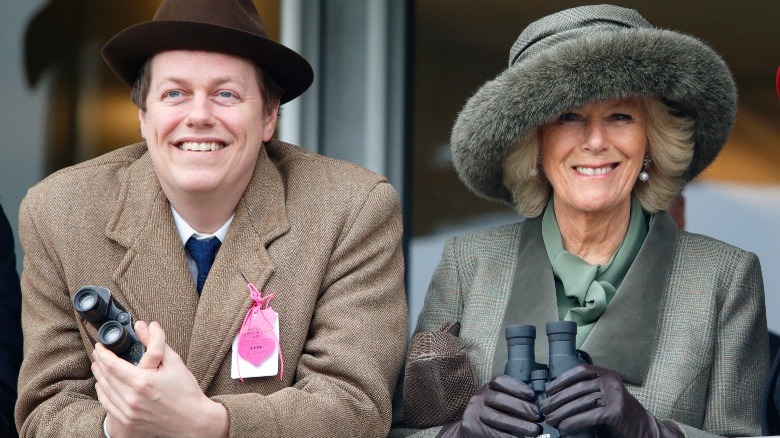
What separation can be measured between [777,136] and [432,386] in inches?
91.2

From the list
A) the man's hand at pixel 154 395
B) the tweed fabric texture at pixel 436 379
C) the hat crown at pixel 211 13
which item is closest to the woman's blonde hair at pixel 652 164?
the tweed fabric texture at pixel 436 379

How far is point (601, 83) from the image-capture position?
3.47m

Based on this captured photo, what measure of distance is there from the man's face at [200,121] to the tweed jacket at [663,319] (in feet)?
2.23

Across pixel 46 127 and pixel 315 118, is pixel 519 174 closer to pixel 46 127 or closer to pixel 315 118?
pixel 315 118

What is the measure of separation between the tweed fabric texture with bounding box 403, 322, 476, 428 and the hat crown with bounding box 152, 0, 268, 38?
86 cm

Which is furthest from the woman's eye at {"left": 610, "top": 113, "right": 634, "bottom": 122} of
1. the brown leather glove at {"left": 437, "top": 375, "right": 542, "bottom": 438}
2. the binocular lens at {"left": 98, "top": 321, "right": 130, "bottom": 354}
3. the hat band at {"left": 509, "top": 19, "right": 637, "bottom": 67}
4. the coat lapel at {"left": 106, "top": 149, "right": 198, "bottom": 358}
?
the binocular lens at {"left": 98, "top": 321, "right": 130, "bottom": 354}

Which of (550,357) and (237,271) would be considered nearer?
(550,357)

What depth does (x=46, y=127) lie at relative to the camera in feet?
16.1

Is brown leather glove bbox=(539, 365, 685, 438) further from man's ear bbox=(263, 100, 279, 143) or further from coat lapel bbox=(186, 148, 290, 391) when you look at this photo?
man's ear bbox=(263, 100, 279, 143)

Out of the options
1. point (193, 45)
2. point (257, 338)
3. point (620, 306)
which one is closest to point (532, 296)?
point (620, 306)

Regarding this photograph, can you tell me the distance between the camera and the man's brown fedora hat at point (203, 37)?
341cm

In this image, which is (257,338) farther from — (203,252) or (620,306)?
(620,306)

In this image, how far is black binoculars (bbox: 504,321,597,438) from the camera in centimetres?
312

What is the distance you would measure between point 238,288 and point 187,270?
0.14 meters
